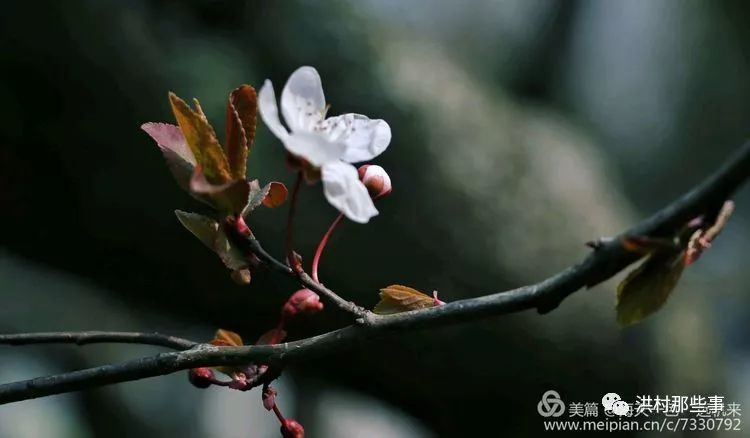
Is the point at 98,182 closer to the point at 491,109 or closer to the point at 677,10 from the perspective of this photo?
the point at 491,109

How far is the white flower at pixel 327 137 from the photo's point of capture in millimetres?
292

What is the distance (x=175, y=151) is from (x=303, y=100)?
5 centimetres

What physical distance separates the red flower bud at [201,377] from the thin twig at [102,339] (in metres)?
0.03

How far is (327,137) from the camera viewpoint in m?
0.32

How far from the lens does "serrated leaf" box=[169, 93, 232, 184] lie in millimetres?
303

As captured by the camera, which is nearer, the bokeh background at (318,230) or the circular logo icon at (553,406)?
the circular logo icon at (553,406)

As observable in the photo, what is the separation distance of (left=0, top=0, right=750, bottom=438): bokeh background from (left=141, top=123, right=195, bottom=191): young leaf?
1012mm

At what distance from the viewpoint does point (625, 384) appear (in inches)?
60.2

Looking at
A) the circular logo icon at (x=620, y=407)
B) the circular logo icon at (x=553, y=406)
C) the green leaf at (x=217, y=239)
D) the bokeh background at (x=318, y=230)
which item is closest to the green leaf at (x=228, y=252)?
the green leaf at (x=217, y=239)

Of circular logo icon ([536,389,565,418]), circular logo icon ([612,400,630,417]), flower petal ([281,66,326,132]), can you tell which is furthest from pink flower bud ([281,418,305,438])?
circular logo icon ([612,400,630,417])

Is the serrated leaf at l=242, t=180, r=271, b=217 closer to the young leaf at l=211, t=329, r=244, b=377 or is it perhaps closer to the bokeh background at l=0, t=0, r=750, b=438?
the young leaf at l=211, t=329, r=244, b=377

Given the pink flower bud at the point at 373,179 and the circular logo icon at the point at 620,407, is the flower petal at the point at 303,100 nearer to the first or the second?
the pink flower bud at the point at 373,179

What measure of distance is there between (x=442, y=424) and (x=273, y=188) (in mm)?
1223

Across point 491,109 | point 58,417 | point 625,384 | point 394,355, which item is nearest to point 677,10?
point 491,109
